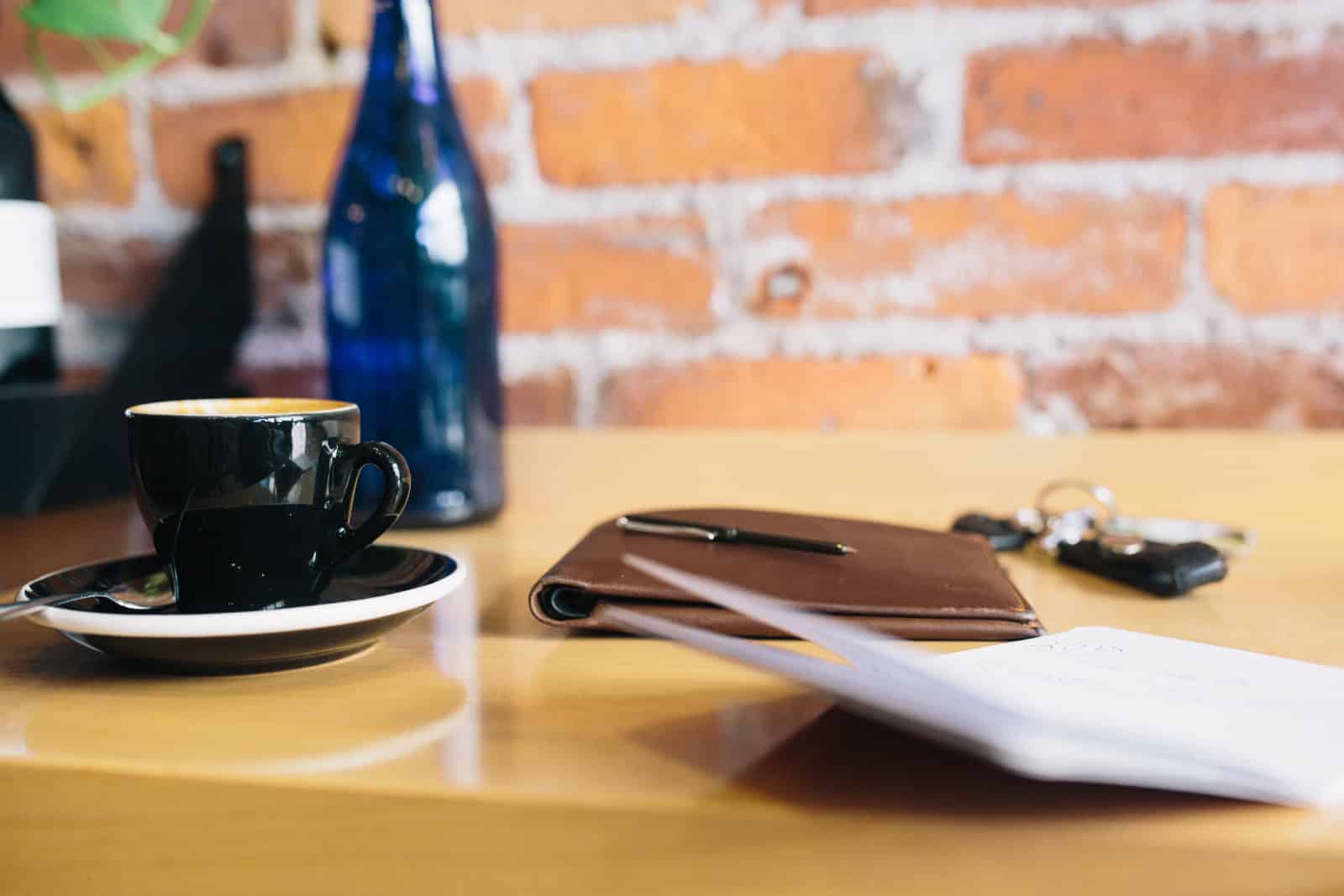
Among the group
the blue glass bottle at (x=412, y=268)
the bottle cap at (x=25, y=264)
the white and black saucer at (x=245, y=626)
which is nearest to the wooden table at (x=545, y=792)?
the white and black saucer at (x=245, y=626)

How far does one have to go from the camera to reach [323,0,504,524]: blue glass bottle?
75cm

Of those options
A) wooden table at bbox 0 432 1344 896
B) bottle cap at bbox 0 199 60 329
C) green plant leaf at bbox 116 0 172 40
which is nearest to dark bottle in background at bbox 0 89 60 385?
bottle cap at bbox 0 199 60 329

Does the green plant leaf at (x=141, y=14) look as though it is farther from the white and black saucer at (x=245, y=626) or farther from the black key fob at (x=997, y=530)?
the black key fob at (x=997, y=530)

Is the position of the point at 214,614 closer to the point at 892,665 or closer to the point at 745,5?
the point at 892,665

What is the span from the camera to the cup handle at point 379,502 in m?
0.46

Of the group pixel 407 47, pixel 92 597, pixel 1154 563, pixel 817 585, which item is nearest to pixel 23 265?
pixel 407 47

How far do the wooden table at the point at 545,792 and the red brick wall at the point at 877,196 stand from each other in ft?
1.28

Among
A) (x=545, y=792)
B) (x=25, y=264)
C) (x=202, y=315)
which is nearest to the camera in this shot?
(x=545, y=792)

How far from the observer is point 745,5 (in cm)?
87

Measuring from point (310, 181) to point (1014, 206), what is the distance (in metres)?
0.60

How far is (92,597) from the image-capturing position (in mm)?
442

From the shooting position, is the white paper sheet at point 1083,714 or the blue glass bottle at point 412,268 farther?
the blue glass bottle at point 412,268

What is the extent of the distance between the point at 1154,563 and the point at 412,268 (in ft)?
1.63

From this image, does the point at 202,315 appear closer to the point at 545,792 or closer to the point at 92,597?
the point at 92,597
